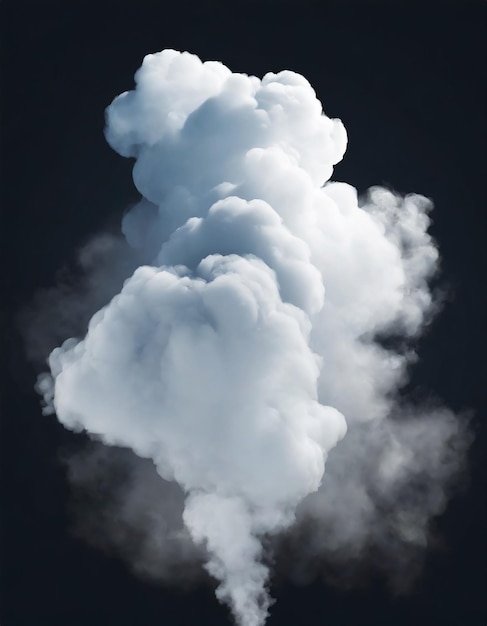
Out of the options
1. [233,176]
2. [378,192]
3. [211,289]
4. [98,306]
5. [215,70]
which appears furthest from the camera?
[378,192]

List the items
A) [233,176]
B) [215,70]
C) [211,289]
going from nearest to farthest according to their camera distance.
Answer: [211,289]
[233,176]
[215,70]

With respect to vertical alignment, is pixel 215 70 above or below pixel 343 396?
above

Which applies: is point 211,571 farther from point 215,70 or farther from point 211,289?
point 215,70

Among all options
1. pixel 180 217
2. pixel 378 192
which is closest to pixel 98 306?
pixel 180 217

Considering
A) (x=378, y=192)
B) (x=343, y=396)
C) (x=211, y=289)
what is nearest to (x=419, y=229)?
(x=378, y=192)

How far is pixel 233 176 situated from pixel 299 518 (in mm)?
27852

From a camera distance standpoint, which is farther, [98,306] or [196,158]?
[98,306]

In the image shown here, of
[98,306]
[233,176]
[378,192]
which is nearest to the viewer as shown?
[233,176]

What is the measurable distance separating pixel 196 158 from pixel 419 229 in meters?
23.7

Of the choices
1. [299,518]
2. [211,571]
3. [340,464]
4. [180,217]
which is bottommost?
[211,571]

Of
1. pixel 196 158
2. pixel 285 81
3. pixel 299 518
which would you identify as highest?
pixel 285 81

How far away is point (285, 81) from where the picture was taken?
53625 millimetres

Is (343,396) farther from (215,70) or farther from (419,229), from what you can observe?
(215,70)

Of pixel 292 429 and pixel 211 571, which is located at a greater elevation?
pixel 292 429
